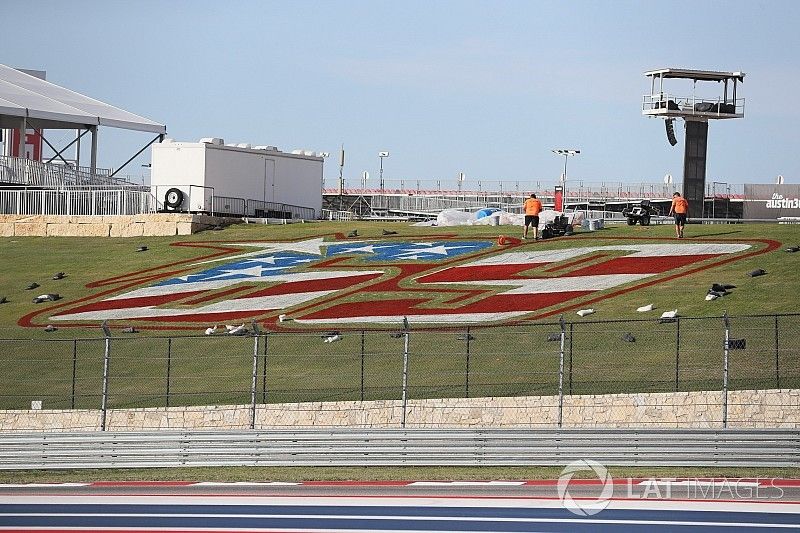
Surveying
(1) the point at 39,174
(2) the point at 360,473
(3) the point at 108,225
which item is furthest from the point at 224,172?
(2) the point at 360,473

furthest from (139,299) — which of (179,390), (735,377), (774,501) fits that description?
(774,501)

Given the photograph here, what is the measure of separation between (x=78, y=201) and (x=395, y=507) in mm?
38658

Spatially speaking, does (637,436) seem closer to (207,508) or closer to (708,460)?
(708,460)

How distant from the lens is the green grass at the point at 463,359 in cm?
2480

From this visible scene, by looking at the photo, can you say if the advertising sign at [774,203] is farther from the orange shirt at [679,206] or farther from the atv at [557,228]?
the orange shirt at [679,206]

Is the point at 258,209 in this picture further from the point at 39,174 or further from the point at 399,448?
the point at 399,448

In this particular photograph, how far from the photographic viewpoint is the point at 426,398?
978 inches

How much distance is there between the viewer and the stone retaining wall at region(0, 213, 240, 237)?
49.0m

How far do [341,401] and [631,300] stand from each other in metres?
9.56

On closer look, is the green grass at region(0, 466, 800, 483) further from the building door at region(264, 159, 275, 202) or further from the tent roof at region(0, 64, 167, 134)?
the tent roof at region(0, 64, 167, 134)

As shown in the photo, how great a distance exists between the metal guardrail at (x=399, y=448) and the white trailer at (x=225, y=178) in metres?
28.9

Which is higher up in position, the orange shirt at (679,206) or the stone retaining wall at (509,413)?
the orange shirt at (679,206)

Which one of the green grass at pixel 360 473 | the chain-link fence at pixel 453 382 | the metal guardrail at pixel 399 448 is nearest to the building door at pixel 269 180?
the chain-link fence at pixel 453 382

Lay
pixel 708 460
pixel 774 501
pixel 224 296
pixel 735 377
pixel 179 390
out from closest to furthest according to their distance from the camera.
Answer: pixel 774 501 < pixel 708 460 < pixel 735 377 < pixel 179 390 < pixel 224 296
